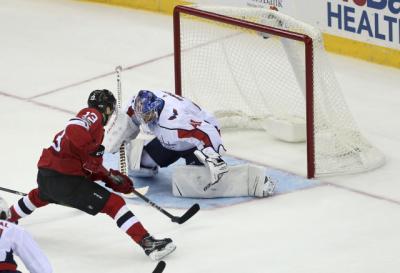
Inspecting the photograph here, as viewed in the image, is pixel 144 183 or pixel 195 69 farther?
pixel 195 69

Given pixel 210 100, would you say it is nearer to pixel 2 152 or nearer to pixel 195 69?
pixel 195 69

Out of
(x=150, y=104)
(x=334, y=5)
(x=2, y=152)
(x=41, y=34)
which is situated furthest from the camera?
(x=41, y=34)

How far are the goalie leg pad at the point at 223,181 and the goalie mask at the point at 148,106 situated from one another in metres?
0.34

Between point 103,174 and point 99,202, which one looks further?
point 103,174

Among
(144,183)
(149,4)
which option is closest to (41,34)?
(149,4)

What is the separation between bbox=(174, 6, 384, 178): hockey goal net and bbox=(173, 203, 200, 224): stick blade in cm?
94

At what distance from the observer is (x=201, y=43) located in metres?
9.41

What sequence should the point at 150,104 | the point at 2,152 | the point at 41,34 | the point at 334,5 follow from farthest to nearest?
the point at 41,34
the point at 334,5
the point at 2,152
the point at 150,104

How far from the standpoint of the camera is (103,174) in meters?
7.43

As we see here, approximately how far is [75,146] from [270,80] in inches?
93.5

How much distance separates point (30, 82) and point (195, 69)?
6.08ft

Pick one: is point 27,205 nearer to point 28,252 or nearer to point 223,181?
point 223,181

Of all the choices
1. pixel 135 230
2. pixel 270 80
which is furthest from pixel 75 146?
pixel 270 80

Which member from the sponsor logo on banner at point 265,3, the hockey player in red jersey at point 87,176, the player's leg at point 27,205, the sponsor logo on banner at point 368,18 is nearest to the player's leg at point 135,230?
the hockey player in red jersey at point 87,176
